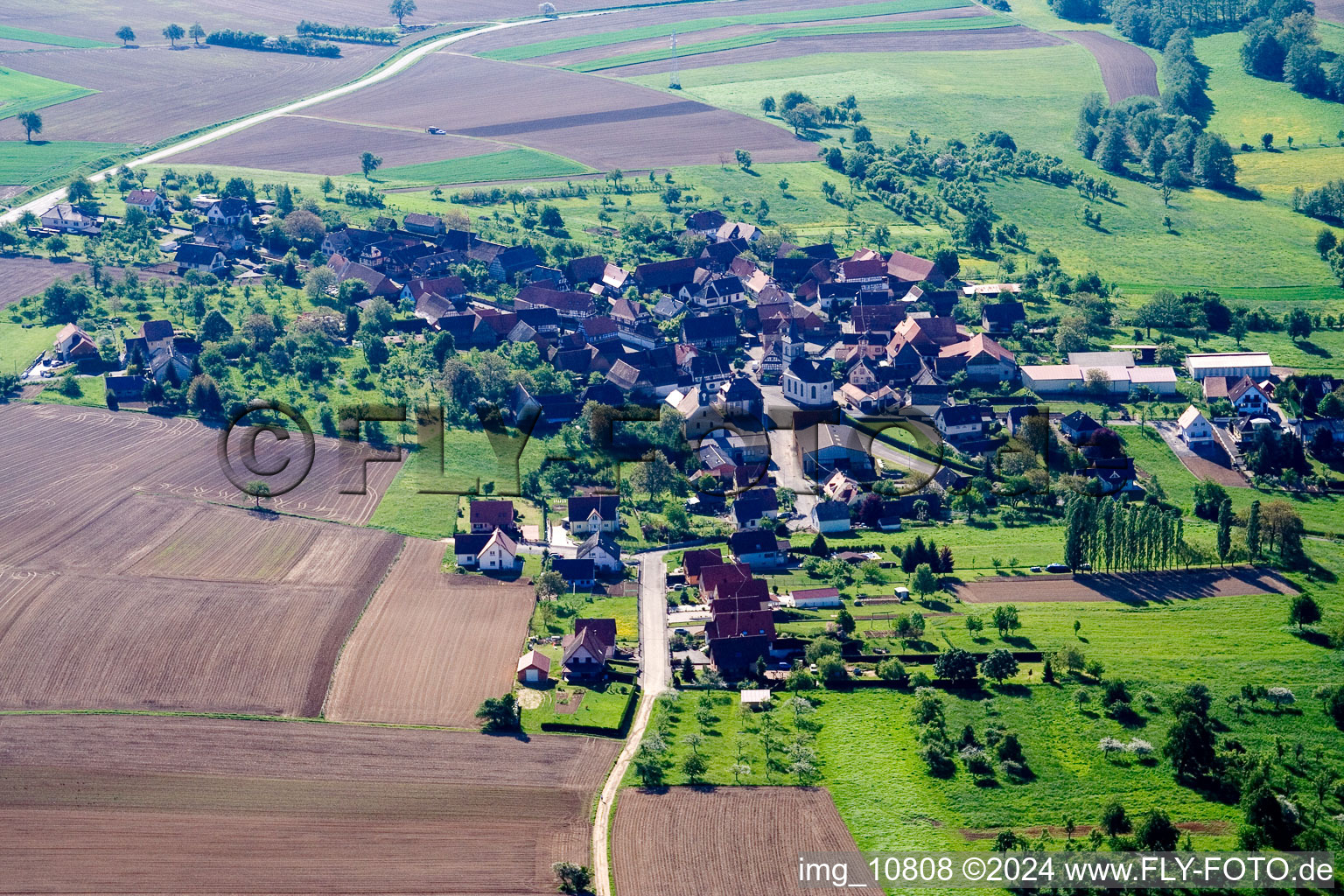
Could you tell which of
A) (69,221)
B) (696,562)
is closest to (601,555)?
(696,562)

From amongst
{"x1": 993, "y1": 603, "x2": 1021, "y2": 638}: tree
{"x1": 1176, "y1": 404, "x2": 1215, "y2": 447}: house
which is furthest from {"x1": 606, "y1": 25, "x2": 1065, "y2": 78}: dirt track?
{"x1": 993, "y1": 603, "x2": 1021, "y2": 638}: tree

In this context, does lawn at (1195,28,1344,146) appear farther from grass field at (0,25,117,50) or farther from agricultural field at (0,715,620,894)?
grass field at (0,25,117,50)

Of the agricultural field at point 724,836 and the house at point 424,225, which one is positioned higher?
the house at point 424,225

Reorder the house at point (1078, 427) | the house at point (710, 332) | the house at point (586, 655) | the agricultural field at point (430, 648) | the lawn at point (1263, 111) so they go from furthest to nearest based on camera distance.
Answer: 1. the lawn at point (1263, 111)
2. the house at point (710, 332)
3. the house at point (1078, 427)
4. the house at point (586, 655)
5. the agricultural field at point (430, 648)

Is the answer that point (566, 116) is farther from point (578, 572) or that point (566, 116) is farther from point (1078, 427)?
point (578, 572)

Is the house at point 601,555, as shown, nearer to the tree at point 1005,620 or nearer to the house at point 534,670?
the house at point 534,670

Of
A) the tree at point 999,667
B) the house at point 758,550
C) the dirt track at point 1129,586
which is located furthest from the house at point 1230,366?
the tree at point 999,667
